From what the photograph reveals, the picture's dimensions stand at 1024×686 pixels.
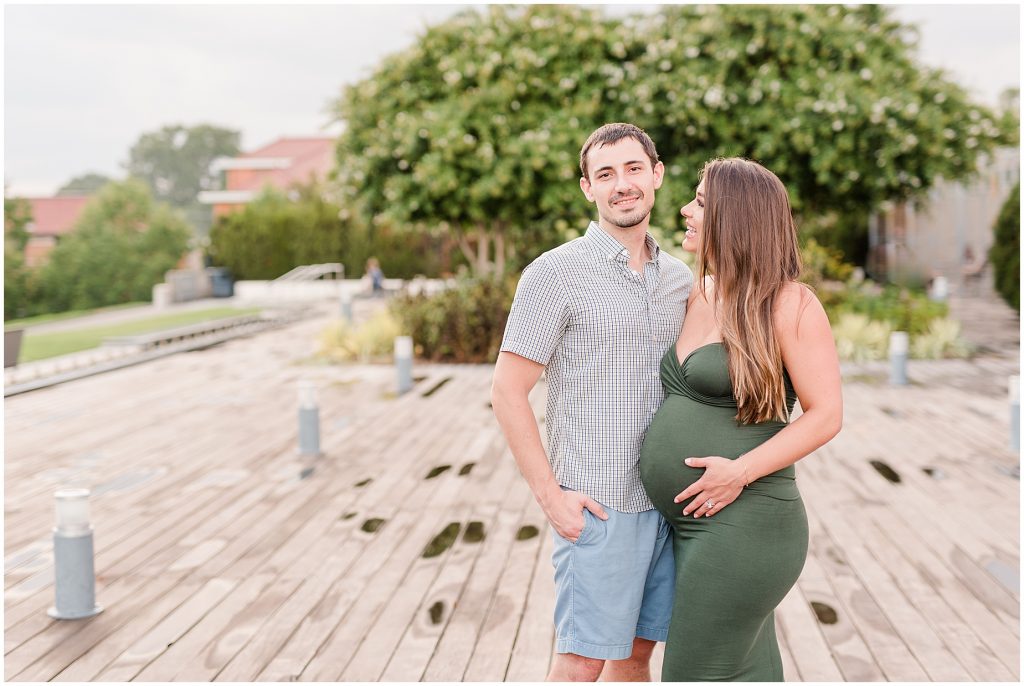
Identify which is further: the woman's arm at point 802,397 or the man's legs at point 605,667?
the man's legs at point 605,667

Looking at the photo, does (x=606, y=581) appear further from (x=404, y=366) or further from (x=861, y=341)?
(x=861, y=341)

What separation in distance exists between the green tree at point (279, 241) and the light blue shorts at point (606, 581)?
36.1 meters

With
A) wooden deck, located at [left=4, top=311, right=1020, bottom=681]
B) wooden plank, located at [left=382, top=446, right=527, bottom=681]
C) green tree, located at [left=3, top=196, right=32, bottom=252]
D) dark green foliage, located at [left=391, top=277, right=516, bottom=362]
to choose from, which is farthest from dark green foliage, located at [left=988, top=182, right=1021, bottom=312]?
green tree, located at [left=3, top=196, right=32, bottom=252]

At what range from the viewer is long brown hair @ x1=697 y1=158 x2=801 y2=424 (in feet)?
8.13

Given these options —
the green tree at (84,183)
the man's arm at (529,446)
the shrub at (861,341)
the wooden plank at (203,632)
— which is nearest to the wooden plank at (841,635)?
the man's arm at (529,446)

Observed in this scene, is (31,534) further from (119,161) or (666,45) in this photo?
(119,161)

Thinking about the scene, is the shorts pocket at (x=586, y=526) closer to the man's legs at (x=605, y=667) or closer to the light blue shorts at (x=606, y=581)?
the light blue shorts at (x=606, y=581)

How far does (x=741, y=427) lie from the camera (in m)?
2.59

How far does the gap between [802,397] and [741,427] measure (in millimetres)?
169

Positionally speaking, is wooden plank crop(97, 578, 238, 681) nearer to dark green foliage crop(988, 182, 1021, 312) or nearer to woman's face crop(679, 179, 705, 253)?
woman's face crop(679, 179, 705, 253)

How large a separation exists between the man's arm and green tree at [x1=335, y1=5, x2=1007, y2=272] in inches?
492

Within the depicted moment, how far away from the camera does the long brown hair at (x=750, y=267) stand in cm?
248

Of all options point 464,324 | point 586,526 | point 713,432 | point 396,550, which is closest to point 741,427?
point 713,432

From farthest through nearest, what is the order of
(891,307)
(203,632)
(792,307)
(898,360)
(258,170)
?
(258,170)
(891,307)
(898,360)
(203,632)
(792,307)
